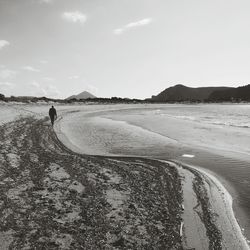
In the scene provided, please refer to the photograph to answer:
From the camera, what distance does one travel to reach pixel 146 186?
399 inches

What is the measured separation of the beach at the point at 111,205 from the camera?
6531 mm

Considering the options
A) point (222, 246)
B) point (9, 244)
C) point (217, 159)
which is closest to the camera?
point (9, 244)

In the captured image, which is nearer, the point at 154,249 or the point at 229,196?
the point at 154,249

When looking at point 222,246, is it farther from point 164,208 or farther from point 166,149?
point 166,149

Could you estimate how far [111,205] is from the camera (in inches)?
326

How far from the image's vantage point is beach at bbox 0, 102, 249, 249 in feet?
21.4

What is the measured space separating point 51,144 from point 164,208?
1155 cm

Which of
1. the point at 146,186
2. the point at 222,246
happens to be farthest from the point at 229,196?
the point at 222,246

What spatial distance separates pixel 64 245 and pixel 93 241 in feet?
1.90

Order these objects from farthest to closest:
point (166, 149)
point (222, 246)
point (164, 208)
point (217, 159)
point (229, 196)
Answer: point (166, 149) → point (217, 159) → point (229, 196) → point (164, 208) → point (222, 246)

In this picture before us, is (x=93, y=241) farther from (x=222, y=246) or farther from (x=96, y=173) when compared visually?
(x=96, y=173)

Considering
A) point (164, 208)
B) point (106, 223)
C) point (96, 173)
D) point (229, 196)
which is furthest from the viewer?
point (96, 173)

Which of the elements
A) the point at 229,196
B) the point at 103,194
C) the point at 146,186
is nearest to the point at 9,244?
the point at 103,194

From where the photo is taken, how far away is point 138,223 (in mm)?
7270
